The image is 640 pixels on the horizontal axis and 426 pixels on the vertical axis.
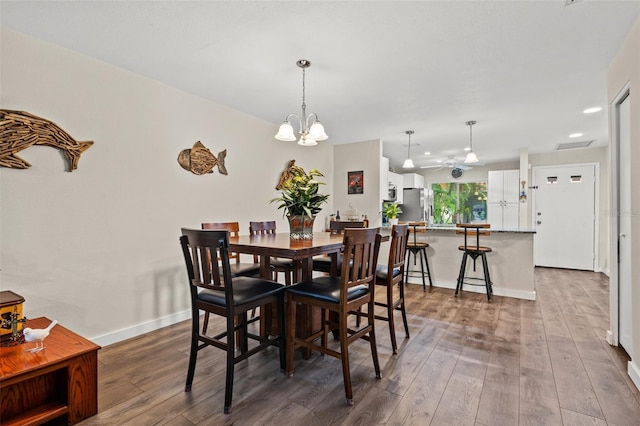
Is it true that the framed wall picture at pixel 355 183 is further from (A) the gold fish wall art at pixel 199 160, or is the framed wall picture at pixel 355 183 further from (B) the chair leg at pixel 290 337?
(B) the chair leg at pixel 290 337

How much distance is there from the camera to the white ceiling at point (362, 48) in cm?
192

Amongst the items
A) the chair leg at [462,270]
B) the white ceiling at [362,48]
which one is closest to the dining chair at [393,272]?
the white ceiling at [362,48]

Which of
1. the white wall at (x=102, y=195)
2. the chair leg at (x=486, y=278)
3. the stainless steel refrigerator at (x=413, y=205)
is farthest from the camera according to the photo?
the stainless steel refrigerator at (x=413, y=205)

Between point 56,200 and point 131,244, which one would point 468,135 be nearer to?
point 131,244

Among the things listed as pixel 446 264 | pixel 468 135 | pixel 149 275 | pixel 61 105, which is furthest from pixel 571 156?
pixel 61 105

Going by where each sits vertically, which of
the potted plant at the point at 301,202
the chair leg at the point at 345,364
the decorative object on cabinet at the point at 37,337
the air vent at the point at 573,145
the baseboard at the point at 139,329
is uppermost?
the air vent at the point at 573,145

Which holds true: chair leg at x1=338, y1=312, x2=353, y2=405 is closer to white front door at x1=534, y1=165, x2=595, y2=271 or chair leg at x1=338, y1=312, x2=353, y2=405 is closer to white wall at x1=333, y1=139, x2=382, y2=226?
white wall at x1=333, y1=139, x2=382, y2=226

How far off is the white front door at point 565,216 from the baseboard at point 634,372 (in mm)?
4644

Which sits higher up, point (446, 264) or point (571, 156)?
point (571, 156)

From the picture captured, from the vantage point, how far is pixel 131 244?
9.02 ft

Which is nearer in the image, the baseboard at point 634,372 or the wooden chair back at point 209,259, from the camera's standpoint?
the wooden chair back at point 209,259

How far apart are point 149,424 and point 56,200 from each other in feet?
5.77

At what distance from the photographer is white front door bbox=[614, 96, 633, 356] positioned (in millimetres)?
2281

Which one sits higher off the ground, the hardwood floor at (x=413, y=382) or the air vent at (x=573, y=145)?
the air vent at (x=573, y=145)
